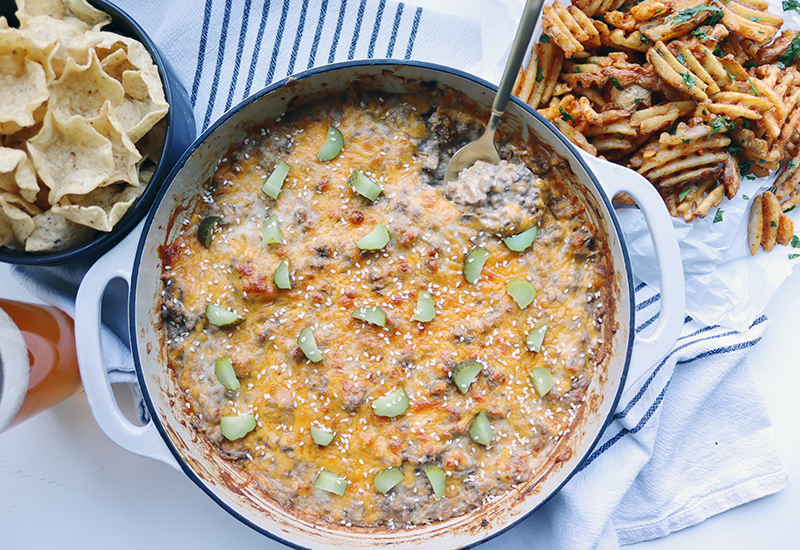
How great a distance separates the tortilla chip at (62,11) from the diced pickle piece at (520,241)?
1.72 m

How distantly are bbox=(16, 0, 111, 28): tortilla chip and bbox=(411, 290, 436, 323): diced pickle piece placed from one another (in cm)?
156

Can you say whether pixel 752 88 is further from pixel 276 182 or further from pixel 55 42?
pixel 55 42

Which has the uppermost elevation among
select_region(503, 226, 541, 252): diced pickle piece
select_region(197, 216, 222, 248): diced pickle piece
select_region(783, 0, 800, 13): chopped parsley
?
select_region(783, 0, 800, 13): chopped parsley

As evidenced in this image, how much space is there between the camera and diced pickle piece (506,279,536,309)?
2.24 meters

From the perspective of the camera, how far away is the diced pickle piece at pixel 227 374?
2232 mm

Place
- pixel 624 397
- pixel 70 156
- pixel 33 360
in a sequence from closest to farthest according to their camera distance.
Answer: pixel 70 156
pixel 33 360
pixel 624 397

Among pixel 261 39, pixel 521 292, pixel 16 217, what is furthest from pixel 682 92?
pixel 16 217

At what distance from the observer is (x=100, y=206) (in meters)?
2.14

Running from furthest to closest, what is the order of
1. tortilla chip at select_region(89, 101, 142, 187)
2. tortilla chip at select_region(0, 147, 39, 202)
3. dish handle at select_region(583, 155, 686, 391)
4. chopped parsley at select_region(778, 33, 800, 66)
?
chopped parsley at select_region(778, 33, 800, 66) < dish handle at select_region(583, 155, 686, 391) < tortilla chip at select_region(89, 101, 142, 187) < tortilla chip at select_region(0, 147, 39, 202)

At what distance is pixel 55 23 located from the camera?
200cm

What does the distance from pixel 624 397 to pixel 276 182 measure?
5.55ft

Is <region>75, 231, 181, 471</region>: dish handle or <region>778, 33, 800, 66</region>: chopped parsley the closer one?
<region>75, 231, 181, 471</region>: dish handle

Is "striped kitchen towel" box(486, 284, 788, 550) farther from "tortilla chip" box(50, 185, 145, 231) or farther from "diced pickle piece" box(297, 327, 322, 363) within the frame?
"tortilla chip" box(50, 185, 145, 231)

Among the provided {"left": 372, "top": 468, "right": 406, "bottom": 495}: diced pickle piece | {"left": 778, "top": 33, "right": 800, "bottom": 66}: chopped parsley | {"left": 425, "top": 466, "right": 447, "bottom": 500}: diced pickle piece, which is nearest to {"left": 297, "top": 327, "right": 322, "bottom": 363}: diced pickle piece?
{"left": 372, "top": 468, "right": 406, "bottom": 495}: diced pickle piece
